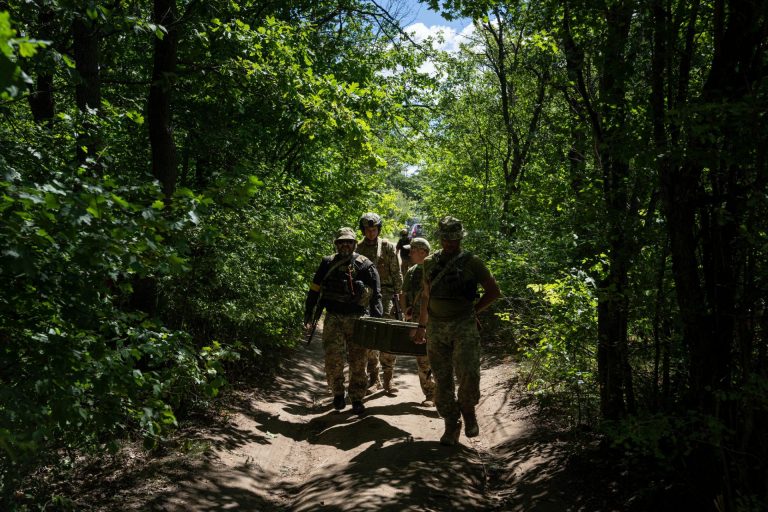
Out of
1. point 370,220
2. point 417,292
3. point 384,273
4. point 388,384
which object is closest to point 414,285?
point 417,292

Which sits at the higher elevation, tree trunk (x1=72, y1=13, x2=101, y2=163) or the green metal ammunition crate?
tree trunk (x1=72, y1=13, x2=101, y2=163)

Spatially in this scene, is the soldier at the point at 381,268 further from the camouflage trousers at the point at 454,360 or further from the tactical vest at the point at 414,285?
the camouflage trousers at the point at 454,360

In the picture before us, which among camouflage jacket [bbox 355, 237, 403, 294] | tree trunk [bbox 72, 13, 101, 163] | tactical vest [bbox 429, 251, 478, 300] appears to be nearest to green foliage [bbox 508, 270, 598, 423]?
tactical vest [bbox 429, 251, 478, 300]

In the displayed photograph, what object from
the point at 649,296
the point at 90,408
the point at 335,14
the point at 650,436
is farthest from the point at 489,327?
the point at 90,408

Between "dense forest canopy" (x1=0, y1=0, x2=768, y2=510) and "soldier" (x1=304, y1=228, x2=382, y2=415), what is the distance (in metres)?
0.82

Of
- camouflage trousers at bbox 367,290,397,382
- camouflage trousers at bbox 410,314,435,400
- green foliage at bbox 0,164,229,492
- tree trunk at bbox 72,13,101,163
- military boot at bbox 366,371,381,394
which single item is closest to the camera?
green foliage at bbox 0,164,229,492

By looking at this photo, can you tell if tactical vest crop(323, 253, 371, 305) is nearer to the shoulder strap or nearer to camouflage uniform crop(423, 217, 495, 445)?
camouflage uniform crop(423, 217, 495, 445)

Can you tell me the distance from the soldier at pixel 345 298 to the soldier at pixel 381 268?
3.02 feet

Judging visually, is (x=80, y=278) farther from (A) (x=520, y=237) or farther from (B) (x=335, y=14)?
(B) (x=335, y=14)

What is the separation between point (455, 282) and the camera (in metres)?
6.55

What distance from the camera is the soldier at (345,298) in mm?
8172

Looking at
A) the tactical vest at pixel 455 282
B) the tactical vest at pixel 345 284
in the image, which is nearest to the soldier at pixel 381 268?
the tactical vest at pixel 345 284

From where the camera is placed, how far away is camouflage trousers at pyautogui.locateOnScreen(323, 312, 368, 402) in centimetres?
823

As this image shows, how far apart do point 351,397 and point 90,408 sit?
5.09 metres
